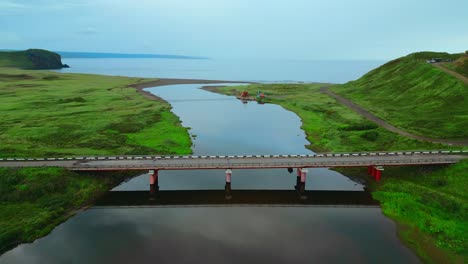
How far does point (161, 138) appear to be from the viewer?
87625 millimetres

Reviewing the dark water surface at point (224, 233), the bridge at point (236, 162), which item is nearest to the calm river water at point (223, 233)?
the dark water surface at point (224, 233)

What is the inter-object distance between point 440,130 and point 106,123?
315 ft

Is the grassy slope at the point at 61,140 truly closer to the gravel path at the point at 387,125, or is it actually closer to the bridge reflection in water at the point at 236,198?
the bridge reflection in water at the point at 236,198

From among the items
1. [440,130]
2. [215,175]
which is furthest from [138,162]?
[440,130]

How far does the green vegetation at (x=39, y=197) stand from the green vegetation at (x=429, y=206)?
50587 mm

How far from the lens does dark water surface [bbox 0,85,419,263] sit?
40.4 metres

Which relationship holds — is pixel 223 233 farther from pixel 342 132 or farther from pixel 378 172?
pixel 342 132

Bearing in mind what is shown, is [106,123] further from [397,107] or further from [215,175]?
[397,107]

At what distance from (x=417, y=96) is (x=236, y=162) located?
326ft

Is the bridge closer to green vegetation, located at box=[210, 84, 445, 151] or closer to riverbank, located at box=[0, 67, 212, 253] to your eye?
riverbank, located at box=[0, 67, 212, 253]

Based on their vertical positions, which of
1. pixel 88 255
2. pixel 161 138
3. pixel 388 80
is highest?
pixel 388 80

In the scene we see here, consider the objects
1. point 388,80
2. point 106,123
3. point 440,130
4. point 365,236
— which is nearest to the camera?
point 365,236

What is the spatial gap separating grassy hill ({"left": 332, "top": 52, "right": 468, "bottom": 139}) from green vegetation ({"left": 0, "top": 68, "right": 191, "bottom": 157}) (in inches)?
2710

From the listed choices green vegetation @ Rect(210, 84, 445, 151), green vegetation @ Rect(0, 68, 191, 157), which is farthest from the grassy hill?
green vegetation @ Rect(0, 68, 191, 157)
